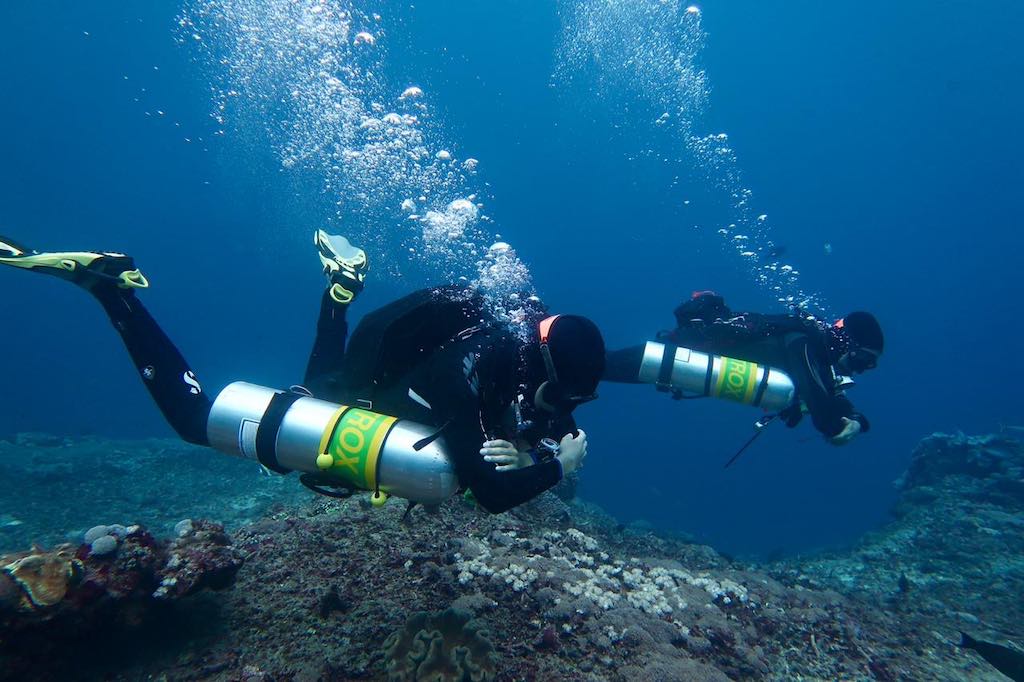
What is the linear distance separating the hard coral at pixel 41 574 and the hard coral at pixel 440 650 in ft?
8.02

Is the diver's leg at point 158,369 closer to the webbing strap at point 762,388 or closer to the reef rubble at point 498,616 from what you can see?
the reef rubble at point 498,616

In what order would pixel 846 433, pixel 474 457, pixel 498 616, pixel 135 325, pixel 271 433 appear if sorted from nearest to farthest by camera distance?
pixel 474 457
pixel 271 433
pixel 135 325
pixel 498 616
pixel 846 433

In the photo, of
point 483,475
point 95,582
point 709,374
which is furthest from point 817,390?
point 95,582

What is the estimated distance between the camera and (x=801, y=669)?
5.60 m

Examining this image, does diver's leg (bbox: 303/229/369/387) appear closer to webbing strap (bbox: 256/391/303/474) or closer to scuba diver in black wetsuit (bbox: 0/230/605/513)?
scuba diver in black wetsuit (bbox: 0/230/605/513)

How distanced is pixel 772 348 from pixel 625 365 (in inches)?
105

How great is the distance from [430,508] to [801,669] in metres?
4.63

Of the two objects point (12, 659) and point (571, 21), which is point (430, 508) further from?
point (571, 21)

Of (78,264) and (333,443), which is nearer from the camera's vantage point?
(333,443)

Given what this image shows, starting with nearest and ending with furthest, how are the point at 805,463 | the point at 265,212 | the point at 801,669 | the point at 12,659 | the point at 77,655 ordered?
the point at 12,659 → the point at 77,655 → the point at 801,669 → the point at 805,463 → the point at 265,212

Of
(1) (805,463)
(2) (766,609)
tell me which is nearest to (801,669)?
(2) (766,609)

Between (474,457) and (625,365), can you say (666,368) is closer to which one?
(625,365)

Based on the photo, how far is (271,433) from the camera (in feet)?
13.4

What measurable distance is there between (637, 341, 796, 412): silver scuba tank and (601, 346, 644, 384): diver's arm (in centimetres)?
8
